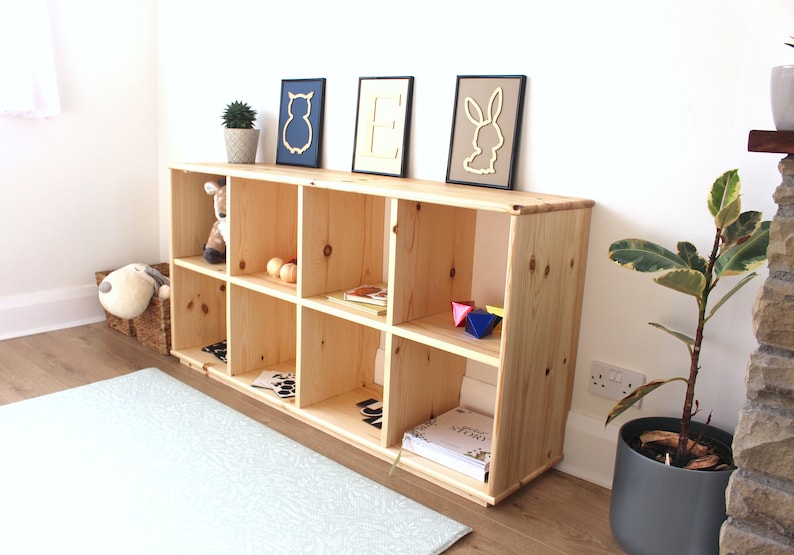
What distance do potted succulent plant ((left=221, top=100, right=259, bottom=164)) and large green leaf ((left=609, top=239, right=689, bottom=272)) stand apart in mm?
1486

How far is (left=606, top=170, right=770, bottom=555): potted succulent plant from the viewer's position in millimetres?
1354

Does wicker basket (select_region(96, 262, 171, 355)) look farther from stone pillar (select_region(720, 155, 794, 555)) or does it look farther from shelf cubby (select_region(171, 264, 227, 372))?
stone pillar (select_region(720, 155, 794, 555))

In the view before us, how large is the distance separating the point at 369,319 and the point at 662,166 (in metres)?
0.84

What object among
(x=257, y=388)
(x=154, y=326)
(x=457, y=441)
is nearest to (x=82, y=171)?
(x=154, y=326)

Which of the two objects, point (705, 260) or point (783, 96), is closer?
point (783, 96)

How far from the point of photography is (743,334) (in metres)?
1.54

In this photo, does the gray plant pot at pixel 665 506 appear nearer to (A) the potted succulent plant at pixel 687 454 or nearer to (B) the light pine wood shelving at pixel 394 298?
(A) the potted succulent plant at pixel 687 454

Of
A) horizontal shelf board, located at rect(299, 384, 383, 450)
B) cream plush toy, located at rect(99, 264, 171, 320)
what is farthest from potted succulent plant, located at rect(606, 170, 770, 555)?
cream plush toy, located at rect(99, 264, 171, 320)

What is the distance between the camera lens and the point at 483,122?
6.24 feet

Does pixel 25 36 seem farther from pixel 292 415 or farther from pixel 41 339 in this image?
pixel 292 415

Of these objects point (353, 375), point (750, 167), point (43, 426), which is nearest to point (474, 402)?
point (353, 375)

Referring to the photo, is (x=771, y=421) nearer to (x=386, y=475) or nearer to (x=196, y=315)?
(x=386, y=475)

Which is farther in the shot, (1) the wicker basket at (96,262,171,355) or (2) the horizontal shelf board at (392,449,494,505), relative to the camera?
(1) the wicker basket at (96,262,171,355)

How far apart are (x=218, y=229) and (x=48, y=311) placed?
95cm
